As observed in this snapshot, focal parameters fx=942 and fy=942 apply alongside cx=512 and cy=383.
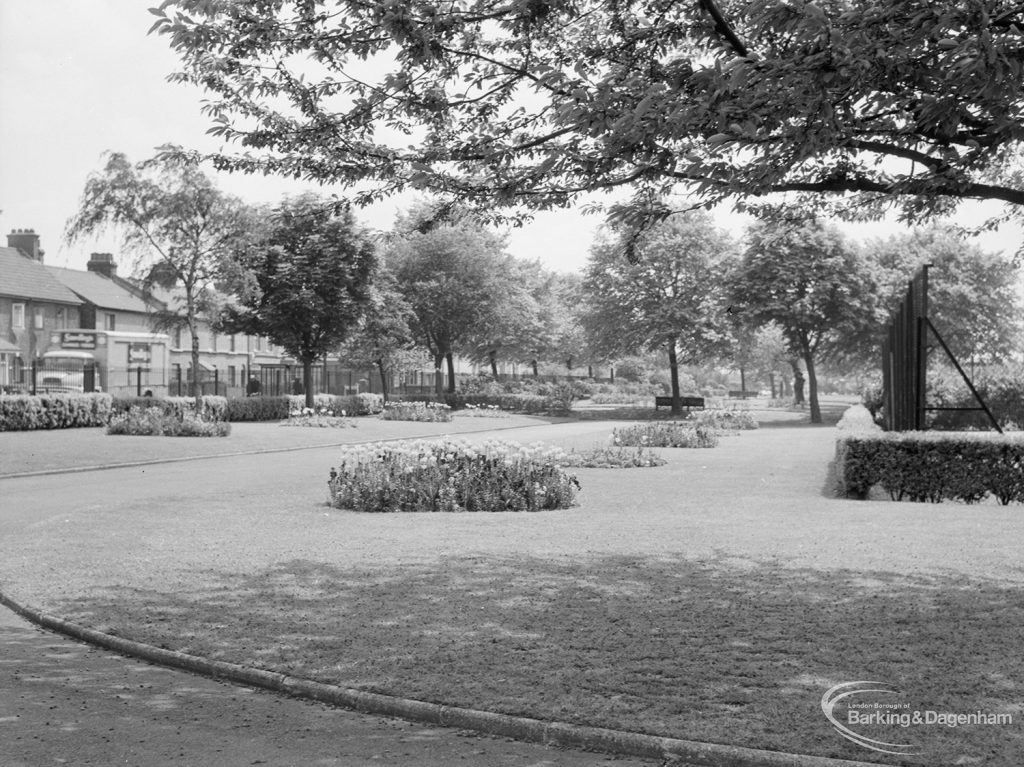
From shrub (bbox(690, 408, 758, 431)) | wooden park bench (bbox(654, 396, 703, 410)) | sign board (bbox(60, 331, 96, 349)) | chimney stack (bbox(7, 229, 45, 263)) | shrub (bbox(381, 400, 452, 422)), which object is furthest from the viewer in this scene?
chimney stack (bbox(7, 229, 45, 263))

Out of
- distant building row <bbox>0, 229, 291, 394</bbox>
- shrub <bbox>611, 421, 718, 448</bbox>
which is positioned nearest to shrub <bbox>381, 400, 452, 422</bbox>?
distant building row <bbox>0, 229, 291, 394</bbox>

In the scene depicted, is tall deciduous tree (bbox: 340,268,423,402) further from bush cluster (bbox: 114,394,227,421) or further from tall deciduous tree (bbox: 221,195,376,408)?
bush cluster (bbox: 114,394,227,421)

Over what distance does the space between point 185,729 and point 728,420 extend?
107ft

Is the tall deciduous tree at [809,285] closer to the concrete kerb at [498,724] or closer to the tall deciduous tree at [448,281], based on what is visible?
the tall deciduous tree at [448,281]

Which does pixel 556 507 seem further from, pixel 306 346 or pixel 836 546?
Result: pixel 306 346

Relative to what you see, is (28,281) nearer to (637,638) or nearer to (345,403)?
(345,403)

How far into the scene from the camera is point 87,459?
67.4 feet

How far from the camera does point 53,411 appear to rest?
93.3 feet

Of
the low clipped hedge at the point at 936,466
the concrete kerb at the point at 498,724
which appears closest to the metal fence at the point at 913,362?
the low clipped hedge at the point at 936,466

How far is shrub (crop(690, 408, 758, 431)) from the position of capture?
35.2 m

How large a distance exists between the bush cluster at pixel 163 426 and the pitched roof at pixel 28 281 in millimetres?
31662

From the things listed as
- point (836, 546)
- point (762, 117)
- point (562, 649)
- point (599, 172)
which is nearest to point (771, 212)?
point (599, 172)

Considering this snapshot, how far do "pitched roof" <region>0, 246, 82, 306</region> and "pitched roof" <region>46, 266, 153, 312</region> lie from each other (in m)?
1.34

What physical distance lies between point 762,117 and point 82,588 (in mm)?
6363
